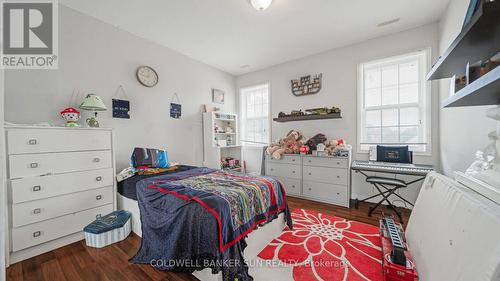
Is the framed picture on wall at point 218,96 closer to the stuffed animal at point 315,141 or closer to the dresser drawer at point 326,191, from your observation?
the stuffed animal at point 315,141

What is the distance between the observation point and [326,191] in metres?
3.29

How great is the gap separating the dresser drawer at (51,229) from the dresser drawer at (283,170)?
2.80 meters

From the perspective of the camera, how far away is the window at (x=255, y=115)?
15.6ft


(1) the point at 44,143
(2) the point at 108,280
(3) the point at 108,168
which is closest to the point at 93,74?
(1) the point at 44,143

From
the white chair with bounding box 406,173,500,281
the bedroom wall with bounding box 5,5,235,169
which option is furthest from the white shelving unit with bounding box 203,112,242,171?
the white chair with bounding box 406,173,500,281

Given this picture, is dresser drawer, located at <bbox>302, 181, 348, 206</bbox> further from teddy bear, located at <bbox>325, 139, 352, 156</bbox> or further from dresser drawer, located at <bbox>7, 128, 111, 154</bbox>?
dresser drawer, located at <bbox>7, 128, 111, 154</bbox>

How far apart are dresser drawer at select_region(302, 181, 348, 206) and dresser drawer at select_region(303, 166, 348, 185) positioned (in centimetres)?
8

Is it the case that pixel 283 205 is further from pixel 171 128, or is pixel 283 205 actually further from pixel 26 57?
pixel 26 57

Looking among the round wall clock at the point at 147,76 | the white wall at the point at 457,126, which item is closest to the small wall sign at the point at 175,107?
the round wall clock at the point at 147,76

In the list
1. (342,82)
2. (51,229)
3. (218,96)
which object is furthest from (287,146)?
(51,229)

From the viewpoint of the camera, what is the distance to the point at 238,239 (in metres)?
1.56

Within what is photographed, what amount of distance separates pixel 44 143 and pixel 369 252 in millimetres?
3576

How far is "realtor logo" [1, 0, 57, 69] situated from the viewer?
211 cm

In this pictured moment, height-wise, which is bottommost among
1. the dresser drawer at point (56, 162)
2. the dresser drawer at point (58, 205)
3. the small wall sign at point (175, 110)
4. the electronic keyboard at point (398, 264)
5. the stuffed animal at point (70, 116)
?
the electronic keyboard at point (398, 264)
